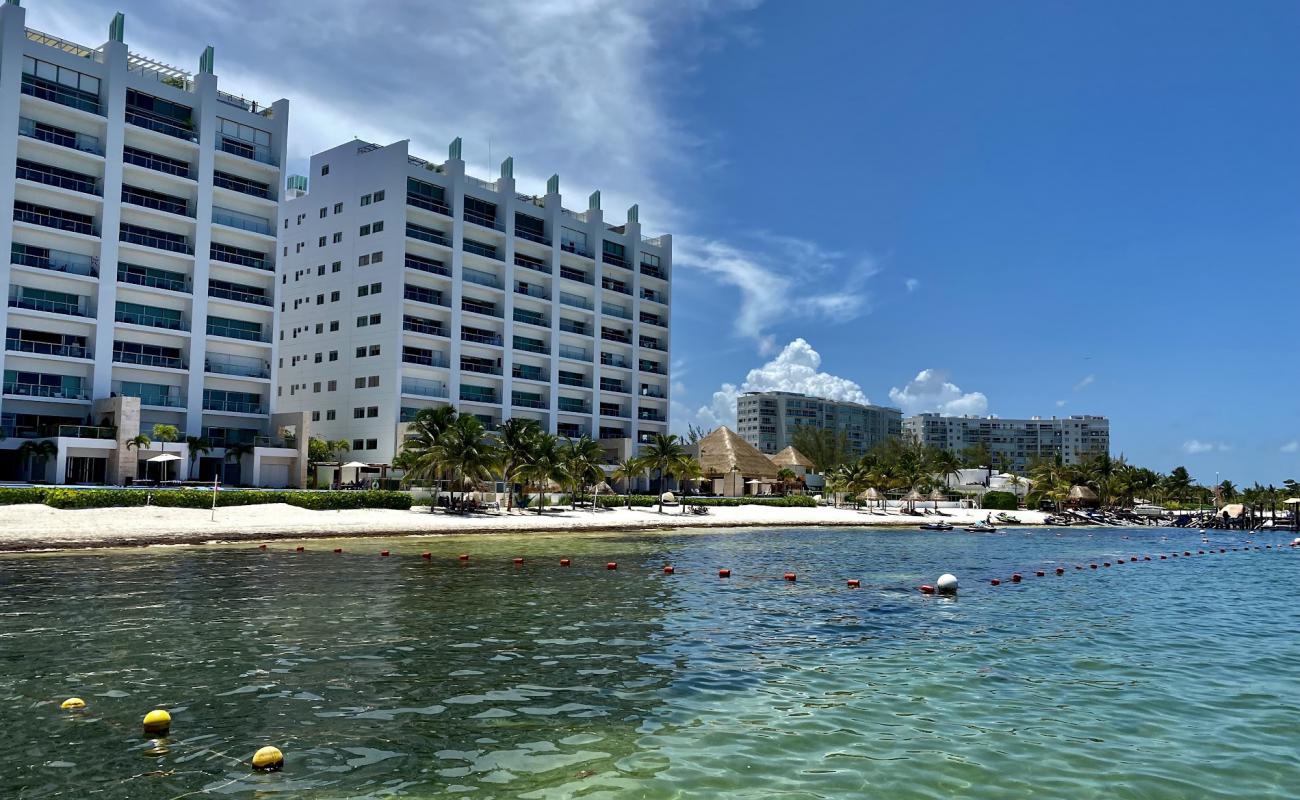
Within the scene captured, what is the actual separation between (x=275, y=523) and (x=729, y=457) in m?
62.2

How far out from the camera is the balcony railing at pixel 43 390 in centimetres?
6331

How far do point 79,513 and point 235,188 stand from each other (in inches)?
1610

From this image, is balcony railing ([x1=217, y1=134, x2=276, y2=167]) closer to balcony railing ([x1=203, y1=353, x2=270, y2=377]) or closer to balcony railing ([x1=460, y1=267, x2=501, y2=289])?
balcony railing ([x1=203, y1=353, x2=270, y2=377])

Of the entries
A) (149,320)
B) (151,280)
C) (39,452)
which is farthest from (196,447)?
(151,280)

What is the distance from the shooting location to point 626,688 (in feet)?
49.2

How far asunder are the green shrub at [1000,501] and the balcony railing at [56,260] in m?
105

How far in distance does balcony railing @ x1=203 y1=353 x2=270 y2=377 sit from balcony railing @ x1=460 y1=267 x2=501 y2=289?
23484 mm

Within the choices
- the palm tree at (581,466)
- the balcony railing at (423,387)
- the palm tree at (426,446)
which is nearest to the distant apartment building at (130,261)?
the balcony railing at (423,387)

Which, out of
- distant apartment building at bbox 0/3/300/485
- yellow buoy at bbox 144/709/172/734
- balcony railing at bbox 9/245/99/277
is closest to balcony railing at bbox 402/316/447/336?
distant apartment building at bbox 0/3/300/485

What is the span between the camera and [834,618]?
24172 mm

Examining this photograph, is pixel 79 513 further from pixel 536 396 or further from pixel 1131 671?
pixel 536 396

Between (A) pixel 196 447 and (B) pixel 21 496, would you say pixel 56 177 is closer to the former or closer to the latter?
(A) pixel 196 447

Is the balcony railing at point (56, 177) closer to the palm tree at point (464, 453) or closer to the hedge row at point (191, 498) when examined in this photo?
the hedge row at point (191, 498)

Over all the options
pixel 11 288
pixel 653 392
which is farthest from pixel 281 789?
pixel 653 392
